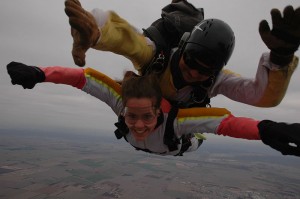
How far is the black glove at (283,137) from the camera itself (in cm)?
184

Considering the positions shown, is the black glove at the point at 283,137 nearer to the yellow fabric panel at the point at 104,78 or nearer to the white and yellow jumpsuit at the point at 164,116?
the white and yellow jumpsuit at the point at 164,116

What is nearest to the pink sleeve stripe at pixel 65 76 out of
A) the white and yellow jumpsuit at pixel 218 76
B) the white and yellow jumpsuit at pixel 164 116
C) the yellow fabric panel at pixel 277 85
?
the white and yellow jumpsuit at pixel 164 116

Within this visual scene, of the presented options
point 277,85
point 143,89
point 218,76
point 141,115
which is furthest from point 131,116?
point 277,85

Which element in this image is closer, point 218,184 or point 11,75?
point 11,75

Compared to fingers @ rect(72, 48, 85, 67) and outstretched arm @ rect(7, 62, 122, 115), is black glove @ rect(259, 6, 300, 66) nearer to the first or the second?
fingers @ rect(72, 48, 85, 67)

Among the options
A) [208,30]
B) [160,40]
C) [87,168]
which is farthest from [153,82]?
[87,168]

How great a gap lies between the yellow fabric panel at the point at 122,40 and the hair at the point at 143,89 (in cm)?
21

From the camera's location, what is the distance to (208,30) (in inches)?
104

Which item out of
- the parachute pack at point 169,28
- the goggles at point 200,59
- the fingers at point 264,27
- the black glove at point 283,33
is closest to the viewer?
the black glove at point 283,33

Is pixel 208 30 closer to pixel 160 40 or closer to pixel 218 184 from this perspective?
pixel 160 40

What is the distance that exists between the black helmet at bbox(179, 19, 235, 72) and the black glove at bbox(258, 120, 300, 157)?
814 millimetres

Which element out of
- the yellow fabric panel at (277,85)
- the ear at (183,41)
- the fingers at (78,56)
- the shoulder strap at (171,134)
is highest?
the ear at (183,41)

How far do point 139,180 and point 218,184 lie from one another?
595 inches

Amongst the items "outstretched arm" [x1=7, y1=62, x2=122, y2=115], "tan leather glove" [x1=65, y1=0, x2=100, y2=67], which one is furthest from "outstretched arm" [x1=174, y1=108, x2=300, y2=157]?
"tan leather glove" [x1=65, y1=0, x2=100, y2=67]
